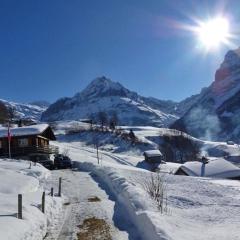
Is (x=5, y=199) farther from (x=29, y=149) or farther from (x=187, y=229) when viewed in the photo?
(x=29, y=149)

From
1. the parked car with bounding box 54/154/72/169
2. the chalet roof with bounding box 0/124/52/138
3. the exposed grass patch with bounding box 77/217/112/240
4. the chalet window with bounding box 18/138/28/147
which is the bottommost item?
the exposed grass patch with bounding box 77/217/112/240

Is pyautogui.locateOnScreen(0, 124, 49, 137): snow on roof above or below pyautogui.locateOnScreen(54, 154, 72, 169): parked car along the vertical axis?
above

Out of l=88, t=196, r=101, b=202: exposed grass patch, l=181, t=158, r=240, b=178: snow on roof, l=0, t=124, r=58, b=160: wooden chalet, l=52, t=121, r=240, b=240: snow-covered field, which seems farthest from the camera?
l=0, t=124, r=58, b=160: wooden chalet

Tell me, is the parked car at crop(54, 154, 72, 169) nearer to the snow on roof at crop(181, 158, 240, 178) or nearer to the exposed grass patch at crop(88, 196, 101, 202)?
the snow on roof at crop(181, 158, 240, 178)

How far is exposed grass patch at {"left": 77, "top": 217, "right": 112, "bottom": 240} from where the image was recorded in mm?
20277

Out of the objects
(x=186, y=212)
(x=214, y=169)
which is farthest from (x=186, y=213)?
(x=214, y=169)

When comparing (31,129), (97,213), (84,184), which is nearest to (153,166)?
(31,129)

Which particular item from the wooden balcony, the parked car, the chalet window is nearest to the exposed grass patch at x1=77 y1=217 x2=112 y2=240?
the parked car

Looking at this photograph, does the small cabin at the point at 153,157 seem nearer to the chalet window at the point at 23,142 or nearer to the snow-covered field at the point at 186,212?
the chalet window at the point at 23,142

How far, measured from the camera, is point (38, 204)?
2494 cm

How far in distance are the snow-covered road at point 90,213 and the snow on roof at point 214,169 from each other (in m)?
33.3

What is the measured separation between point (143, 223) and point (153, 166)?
91.1 metres

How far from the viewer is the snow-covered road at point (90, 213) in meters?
21.0

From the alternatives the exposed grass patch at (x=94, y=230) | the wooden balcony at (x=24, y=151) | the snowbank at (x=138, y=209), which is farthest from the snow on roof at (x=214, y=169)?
the exposed grass patch at (x=94, y=230)
